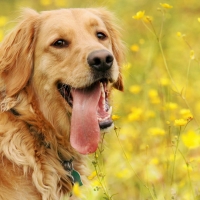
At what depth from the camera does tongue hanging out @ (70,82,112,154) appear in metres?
4.34

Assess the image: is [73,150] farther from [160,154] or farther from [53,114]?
[160,154]

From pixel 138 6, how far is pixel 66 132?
3329 mm

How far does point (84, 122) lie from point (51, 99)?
356mm

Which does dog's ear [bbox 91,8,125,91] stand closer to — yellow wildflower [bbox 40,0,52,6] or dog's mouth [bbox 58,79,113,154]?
dog's mouth [bbox 58,79,113,154]

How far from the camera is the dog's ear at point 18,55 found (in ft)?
15.0

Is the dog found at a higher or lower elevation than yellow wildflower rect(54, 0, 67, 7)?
higher

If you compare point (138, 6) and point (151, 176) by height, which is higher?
point (151, 176)

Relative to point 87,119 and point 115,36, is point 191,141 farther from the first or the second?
point 115,36

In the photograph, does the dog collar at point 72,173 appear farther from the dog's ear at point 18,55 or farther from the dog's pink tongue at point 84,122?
the dog's ear at point 18,55

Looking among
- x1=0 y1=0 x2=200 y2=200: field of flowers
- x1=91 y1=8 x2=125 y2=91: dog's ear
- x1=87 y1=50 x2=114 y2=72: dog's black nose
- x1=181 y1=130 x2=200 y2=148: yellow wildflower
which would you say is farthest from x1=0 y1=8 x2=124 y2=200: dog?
x1=181 y1=130 x2=200 y2=148: yellow wildflower

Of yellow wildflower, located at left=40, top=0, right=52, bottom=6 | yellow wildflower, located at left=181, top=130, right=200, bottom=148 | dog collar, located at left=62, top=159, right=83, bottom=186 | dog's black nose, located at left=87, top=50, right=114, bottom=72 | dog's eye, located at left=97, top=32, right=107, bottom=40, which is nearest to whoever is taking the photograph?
yellow wildflower, located at left=181, top=130, right=200, bottom=148

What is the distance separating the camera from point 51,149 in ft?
14.6

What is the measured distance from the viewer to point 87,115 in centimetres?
436

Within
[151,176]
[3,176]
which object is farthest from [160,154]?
[3,176]
